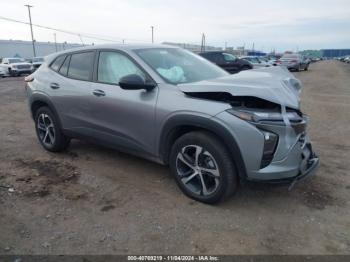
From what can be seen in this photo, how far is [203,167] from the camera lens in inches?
147

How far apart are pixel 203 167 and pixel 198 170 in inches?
3.2

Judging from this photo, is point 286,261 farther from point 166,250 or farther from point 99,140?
point 99,140

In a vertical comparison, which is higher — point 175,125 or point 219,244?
point 175,125

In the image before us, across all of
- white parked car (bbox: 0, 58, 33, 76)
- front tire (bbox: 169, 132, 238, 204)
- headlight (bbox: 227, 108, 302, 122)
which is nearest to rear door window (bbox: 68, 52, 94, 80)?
front tire (bbox: 169, 132, 238, 204)

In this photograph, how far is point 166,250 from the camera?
3059 mm

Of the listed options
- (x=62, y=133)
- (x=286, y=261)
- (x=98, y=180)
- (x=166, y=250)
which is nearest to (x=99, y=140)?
(x=98, y=180)

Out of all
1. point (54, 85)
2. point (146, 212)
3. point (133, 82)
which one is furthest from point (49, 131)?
point (146, 212)

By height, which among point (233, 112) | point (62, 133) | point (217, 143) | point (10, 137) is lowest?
point (10, 137)

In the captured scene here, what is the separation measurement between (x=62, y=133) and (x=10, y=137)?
6.63 feet

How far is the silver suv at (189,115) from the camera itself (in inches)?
135

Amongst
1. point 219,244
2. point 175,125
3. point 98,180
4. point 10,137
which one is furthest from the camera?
point 10,137

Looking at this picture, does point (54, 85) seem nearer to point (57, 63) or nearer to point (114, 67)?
point (57, 63)

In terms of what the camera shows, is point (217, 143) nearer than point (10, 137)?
Yes

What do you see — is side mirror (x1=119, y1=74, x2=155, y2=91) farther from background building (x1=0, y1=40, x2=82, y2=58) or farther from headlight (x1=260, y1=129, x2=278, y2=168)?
background building (x1=0, y1=40, x2=82, y2=58)
